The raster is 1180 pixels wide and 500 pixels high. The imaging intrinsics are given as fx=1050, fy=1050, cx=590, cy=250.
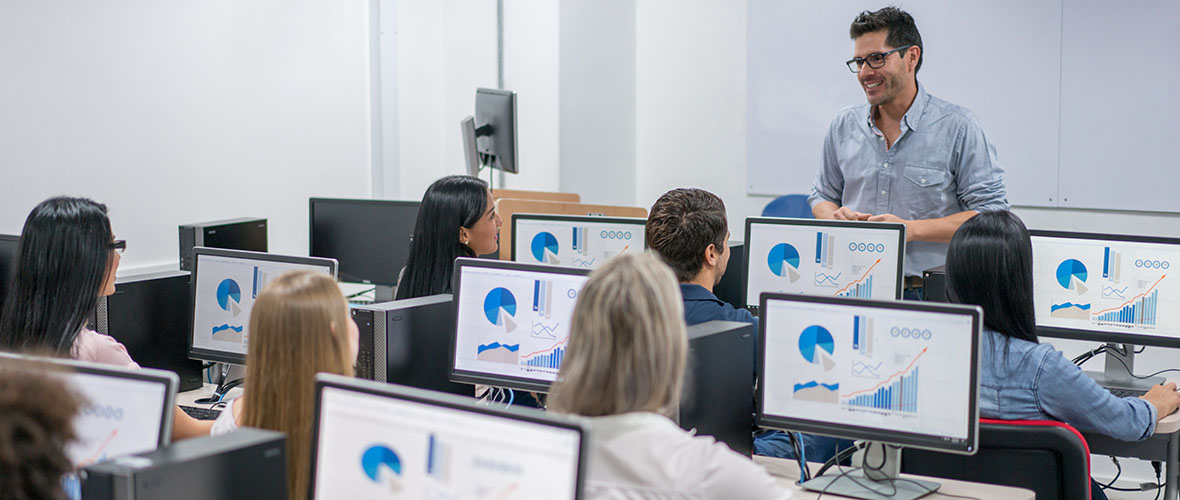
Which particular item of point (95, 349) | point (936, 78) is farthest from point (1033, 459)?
point (936, 78)

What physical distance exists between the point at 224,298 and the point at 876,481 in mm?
1987

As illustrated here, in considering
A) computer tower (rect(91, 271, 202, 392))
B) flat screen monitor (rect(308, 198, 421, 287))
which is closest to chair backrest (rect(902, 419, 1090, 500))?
computer tower (rect(91, 271, 202, 392))

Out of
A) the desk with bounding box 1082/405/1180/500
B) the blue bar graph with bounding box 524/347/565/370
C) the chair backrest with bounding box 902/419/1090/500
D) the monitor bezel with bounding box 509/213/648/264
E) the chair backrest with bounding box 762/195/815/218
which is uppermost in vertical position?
the chair backrest with bounding box 762/195/815/218

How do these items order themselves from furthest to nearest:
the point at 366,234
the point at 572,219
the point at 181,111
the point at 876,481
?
the point at 181,111 → the point at 366,234 → the point at 572,219 → the point at 876,481

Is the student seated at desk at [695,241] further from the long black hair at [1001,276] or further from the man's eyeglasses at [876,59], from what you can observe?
the man's eyeglasses at [876,59]

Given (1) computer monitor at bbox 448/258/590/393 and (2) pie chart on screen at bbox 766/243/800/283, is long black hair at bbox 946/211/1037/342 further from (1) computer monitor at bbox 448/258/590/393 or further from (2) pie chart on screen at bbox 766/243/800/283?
(1) computer monitor at bbox 448/258/590/393

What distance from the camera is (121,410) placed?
163 cm

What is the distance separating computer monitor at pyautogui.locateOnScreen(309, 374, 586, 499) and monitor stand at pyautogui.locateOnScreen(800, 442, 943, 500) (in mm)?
1082

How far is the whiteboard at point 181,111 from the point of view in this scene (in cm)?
438

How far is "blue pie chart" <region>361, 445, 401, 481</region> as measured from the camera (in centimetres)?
153

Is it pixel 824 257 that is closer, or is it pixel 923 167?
pixel 824 257

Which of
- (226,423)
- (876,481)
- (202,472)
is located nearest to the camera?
(202,472)

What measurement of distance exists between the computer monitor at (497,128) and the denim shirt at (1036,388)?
3.17 metres

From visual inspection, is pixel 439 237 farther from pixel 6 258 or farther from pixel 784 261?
pixel 6 258
